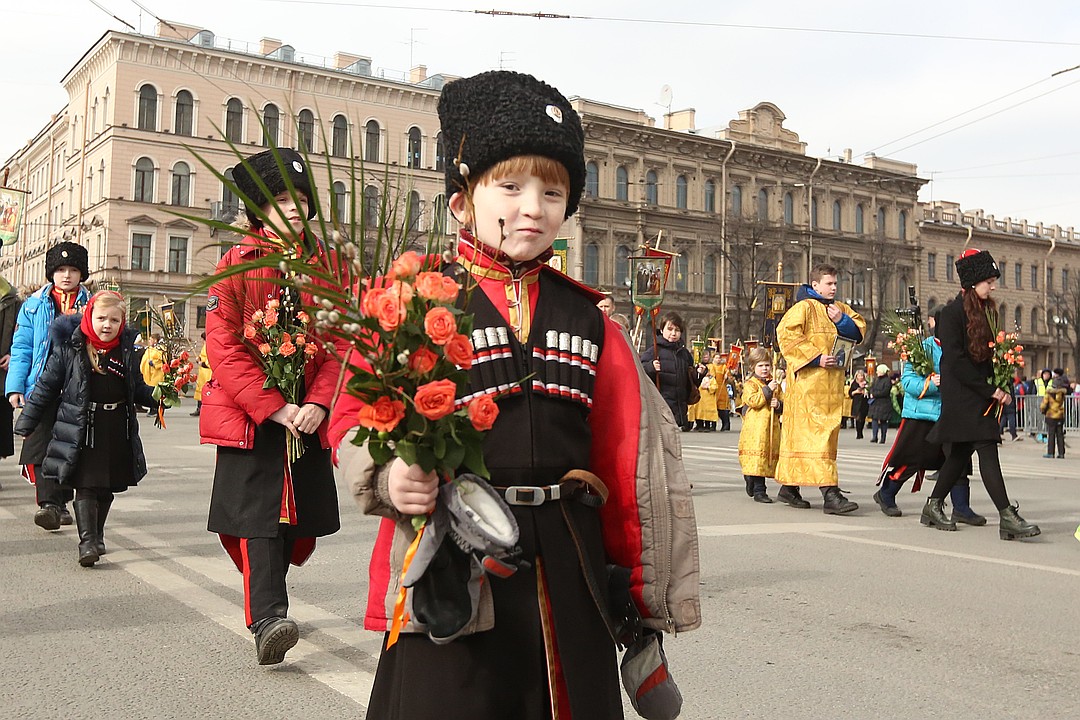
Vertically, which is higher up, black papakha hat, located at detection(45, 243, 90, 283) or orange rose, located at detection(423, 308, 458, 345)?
black papakha hat, located at detection(45, 243, 90, 283)

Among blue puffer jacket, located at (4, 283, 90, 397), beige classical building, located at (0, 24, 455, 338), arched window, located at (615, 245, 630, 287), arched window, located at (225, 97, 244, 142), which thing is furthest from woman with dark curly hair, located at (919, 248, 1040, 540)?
arched window, located at (615, 245, 630, 287)

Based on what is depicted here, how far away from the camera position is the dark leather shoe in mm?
8609

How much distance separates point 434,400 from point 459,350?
0.12m

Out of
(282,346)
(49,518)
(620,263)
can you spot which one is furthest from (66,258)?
(620,263)

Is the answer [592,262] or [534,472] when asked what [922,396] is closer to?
[534,472]

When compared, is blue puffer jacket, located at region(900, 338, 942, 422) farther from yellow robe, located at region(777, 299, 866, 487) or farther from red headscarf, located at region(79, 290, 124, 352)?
red headscarf, located at region(79, 290, 124, 352)

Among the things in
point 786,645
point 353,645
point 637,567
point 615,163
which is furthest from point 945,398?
point 615,163

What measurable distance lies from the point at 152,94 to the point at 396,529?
189ft

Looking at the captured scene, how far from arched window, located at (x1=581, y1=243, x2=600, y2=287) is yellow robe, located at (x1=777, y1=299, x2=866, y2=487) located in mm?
53112

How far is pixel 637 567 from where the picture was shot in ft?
8.52

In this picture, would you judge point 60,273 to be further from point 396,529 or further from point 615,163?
point 615,163

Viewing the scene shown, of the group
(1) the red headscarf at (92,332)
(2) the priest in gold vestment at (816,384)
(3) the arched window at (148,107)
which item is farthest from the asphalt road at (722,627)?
(3) the arched window at (148,107)

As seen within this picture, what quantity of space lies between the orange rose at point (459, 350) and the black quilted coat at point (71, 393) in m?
5.74

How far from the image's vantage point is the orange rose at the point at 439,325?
2.11 metres
